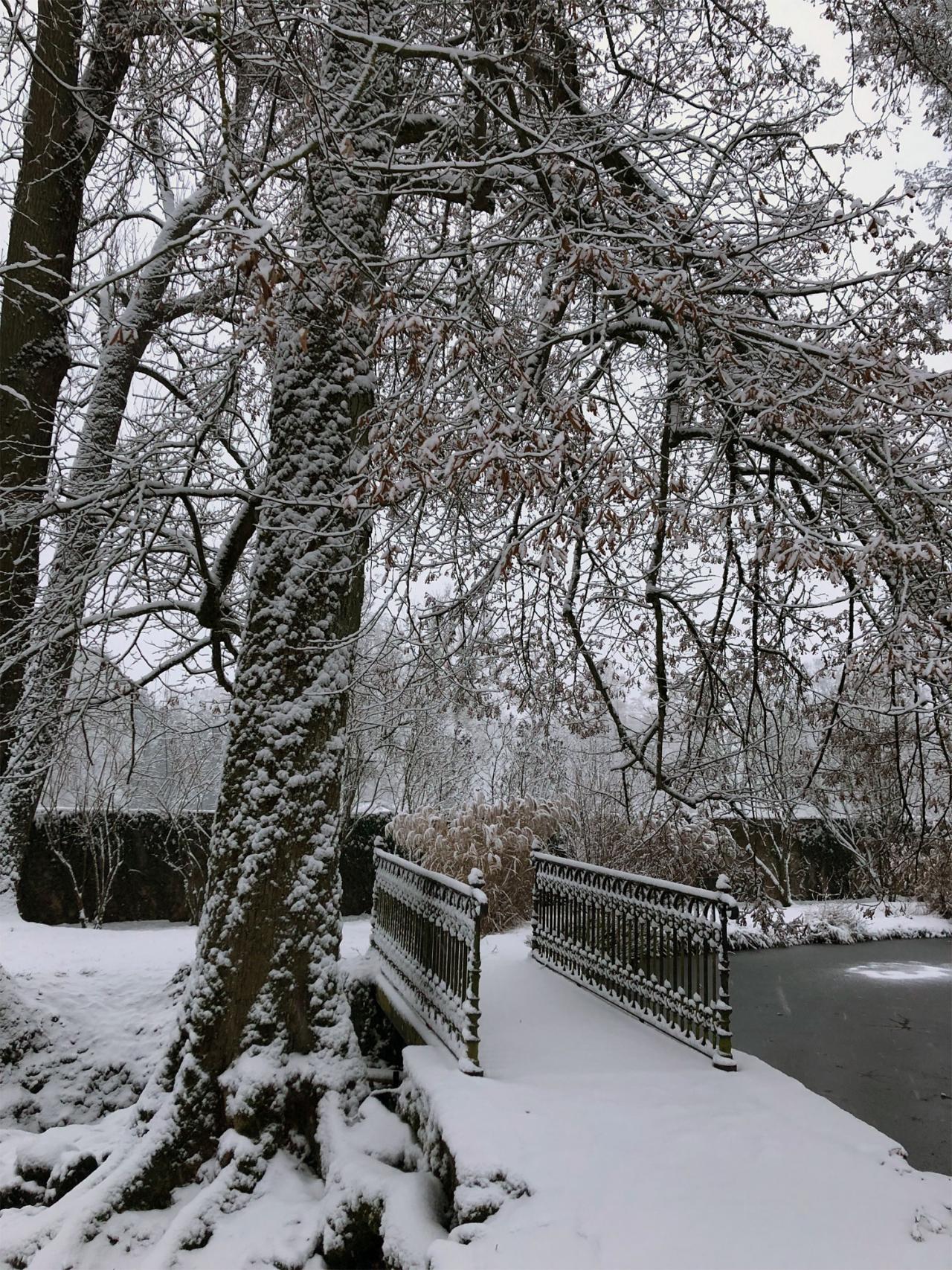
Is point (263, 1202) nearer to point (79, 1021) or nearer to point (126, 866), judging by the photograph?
point (79, 1021)

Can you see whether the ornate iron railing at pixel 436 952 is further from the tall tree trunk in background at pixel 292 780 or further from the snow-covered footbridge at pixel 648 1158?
the tall tree trunk in background at pixel 292 780

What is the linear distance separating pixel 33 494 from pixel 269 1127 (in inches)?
215

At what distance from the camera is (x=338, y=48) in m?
5.45

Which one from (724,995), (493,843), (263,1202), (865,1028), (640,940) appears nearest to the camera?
(263,1202)

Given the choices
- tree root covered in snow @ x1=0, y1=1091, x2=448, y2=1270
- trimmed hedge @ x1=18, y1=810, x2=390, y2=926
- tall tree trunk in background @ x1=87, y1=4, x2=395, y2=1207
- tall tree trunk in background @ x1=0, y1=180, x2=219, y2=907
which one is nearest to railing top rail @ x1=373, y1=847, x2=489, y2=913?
tall tree trunk in background @ x1=87, y1=4, x2=395, y2=1207

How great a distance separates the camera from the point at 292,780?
501 centimetres

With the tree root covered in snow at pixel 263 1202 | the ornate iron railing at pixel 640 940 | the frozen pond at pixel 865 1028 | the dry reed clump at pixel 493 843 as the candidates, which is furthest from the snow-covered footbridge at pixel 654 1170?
the dry reed clump at pixel 493 843

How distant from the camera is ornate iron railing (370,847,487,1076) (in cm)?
478

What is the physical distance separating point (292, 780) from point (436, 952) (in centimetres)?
177

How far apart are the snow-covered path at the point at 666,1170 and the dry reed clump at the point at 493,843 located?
19.7 ft

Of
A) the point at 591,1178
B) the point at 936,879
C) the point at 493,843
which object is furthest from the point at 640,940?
the point at 936,879

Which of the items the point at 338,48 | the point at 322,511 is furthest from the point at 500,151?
Answer: the point at 322,511

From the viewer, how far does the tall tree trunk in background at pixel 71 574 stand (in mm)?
6102

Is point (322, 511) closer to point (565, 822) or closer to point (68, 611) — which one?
point (68, 611)
